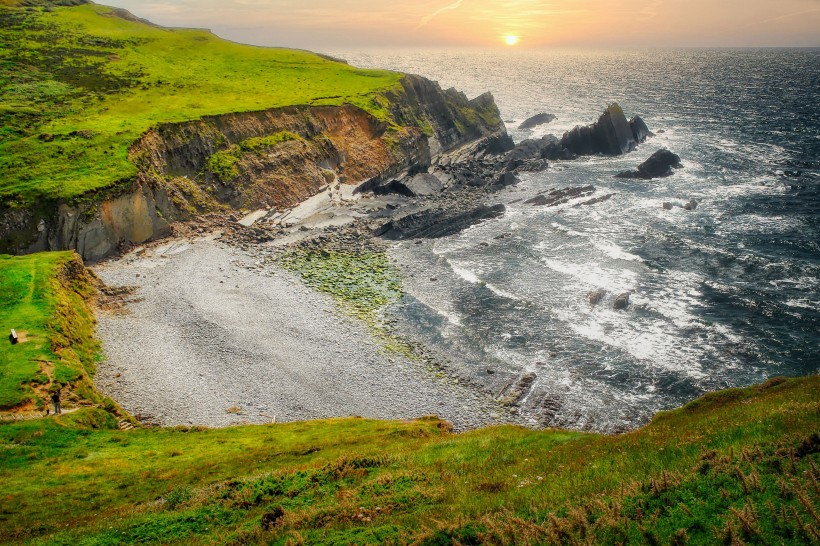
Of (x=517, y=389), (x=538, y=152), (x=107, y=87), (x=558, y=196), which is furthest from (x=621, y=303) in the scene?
(x=107, y=87)

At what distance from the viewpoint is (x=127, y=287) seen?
51.5 metres

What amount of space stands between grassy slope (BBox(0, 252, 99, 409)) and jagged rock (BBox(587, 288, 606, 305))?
41.7 metres

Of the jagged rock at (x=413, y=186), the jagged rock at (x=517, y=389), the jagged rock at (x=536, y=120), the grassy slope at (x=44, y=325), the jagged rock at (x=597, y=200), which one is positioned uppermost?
the jagged rock at (x=536, y=120)

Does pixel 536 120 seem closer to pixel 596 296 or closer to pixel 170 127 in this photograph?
pixel 170 127

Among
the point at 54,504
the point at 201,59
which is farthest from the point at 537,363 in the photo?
the point at 201,59

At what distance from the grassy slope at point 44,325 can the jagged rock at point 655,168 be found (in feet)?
274

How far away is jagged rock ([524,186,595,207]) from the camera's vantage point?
263 ft

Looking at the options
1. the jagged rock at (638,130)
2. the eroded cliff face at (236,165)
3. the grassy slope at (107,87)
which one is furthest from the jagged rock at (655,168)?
the grassy slope at (107,87)

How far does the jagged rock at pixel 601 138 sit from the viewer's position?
109m

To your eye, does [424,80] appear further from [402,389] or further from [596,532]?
[596,532]

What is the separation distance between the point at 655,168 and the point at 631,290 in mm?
48688

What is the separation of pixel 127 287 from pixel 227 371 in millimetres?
18820

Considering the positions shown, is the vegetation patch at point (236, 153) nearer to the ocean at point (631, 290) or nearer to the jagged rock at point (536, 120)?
the ocean at point (631, 290)

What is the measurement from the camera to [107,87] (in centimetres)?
8319
